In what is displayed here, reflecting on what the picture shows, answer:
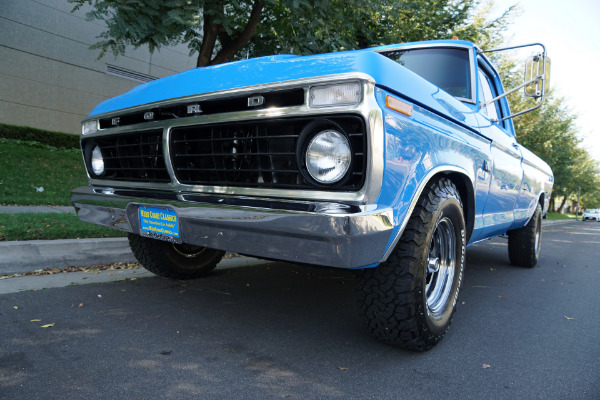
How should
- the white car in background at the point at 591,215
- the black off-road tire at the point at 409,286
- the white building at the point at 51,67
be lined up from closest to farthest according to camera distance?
1. the black off-road tire at the point at 409,286
2. the white building at the point at 51,67
3. the white car in background at the point at 591,215

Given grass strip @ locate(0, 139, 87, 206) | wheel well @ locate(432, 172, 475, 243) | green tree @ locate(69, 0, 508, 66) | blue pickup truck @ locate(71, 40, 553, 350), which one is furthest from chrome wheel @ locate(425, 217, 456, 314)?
grass strip @ locate(0, 139, 87, 206)

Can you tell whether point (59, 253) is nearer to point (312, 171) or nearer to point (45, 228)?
point (45, 228)

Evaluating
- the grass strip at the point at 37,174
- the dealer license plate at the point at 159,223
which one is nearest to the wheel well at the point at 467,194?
the dealer license plate at the point at 159,223

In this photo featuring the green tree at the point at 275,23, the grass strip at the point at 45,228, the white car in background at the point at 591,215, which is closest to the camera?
the grass strip at the point at 45,228

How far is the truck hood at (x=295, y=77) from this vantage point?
189 centimetres

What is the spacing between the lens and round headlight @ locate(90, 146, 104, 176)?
9.84 ft

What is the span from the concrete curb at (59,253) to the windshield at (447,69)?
3.26 metres

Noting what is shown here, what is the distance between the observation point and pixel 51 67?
1348 centimetres

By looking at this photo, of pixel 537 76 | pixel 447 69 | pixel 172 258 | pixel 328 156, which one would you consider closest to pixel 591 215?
pixel 537 76

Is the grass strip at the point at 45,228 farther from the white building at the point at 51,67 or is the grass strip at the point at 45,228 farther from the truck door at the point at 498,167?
the white building at the point at 51,67

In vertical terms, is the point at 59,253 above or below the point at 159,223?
below

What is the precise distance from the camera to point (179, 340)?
92.1 inches

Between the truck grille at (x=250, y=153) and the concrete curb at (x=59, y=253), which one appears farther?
the concrete curb at (x=59, y=253)

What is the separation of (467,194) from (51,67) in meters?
14.6
